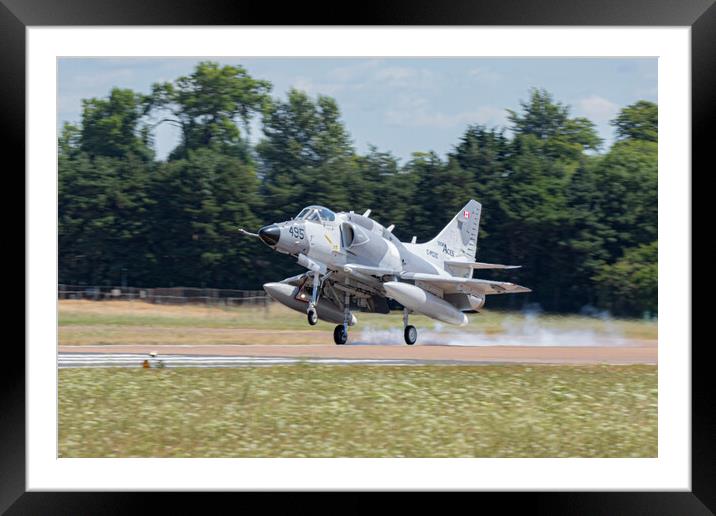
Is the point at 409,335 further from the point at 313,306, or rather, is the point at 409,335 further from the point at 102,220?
the point at 102,220

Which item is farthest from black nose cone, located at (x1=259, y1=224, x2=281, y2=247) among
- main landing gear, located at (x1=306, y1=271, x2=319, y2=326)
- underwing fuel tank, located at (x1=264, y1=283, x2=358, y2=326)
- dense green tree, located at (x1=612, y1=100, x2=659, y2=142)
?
dense green tree, located at (x1=612, y1=100, x2=659, y2=142)

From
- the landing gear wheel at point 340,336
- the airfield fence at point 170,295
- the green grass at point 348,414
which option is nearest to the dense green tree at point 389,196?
the airfield fence at point 170,295

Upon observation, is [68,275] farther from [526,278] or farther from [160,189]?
[526,278]

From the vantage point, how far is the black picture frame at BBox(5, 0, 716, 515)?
265 inches

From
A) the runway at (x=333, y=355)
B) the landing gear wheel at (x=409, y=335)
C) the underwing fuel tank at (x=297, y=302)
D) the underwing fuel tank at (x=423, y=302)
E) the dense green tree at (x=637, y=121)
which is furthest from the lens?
the dense green tree at (x=637, y=121)

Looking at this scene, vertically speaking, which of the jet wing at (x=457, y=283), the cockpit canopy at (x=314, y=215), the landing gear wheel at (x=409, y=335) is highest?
the cockpit canopy at (x=314, y=215)

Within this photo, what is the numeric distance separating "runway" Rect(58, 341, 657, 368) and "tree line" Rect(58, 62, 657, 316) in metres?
10.5

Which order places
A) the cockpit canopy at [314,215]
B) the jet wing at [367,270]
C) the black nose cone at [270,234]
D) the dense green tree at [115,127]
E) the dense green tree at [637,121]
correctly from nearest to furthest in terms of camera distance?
1. the black nose cone at [270,234]
2. the cockpit canopy at [314,215]
3. the jet wing at [367,270]
4. the dense green tree at [115,127]
5. the dense green tree at [637,121]

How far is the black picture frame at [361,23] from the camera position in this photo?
265 inches

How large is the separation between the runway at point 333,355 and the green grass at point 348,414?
1.80m

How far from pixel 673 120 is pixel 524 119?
3487 cm

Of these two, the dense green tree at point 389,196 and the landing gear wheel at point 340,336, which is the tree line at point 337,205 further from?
the landing gear wheel at point 340,336

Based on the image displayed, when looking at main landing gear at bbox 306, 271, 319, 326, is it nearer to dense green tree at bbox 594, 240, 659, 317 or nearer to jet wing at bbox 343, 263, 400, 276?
jet wing at bbox 343, 263, 400, 276

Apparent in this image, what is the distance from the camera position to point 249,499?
698cm
